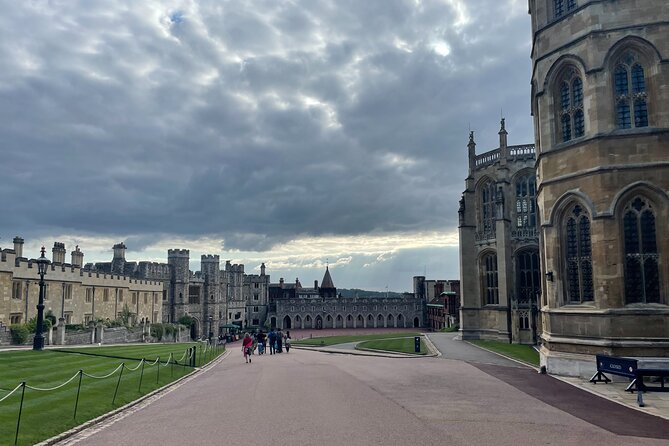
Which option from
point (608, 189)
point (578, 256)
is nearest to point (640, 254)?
point (578, 256)

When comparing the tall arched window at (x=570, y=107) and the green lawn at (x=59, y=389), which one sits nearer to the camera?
the green lawn at (x=59, y=389)

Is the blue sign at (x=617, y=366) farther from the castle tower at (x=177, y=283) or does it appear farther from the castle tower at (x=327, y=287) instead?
the castle tower at (x=327, y=287)

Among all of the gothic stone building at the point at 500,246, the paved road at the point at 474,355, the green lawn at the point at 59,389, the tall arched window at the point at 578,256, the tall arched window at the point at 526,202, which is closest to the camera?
the green lawn at the point at 59,389

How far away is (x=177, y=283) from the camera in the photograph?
73.5 m

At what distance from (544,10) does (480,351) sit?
18.1 metres

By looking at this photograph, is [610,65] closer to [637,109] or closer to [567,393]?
[637,109]

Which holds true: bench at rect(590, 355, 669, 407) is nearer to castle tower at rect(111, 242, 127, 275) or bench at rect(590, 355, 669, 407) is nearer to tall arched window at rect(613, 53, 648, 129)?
tall arched window at rect(613, 53, 648, 129)

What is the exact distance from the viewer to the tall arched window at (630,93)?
58.7ft

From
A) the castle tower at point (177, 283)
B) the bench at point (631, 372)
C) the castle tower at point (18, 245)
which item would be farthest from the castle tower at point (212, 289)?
the bench at point (631, 372)

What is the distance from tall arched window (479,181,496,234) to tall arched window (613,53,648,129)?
21.7 meters

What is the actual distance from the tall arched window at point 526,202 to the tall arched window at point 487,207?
2.11 meters

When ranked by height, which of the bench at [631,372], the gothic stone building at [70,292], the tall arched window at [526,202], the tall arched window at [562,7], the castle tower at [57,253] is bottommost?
the bench at [631,372]

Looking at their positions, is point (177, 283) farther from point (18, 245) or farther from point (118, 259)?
point (18, 245)

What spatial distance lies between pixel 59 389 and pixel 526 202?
33.6 m
